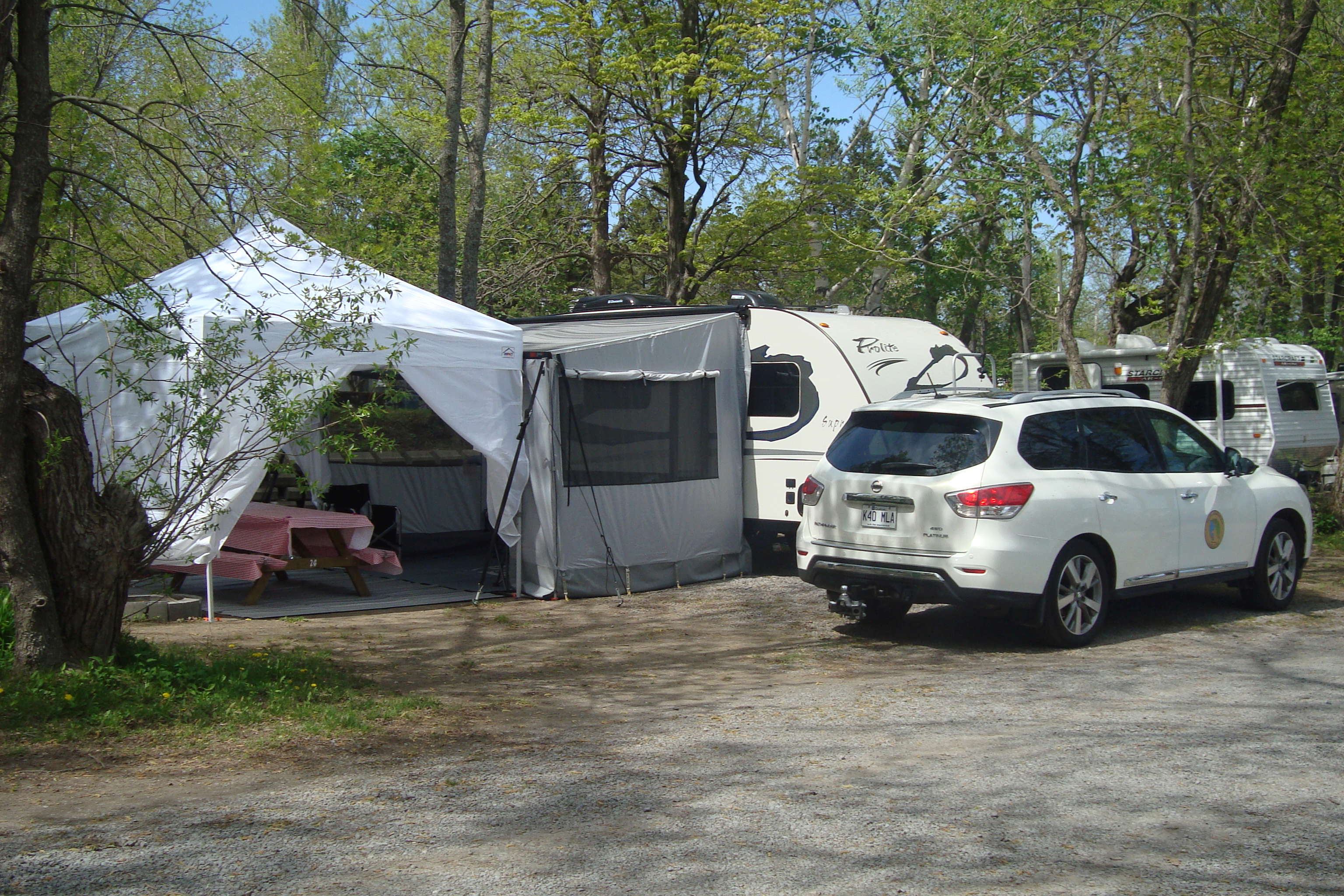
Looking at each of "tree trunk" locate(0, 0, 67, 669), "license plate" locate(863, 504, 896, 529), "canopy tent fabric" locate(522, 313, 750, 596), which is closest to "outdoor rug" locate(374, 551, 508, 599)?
"canopy tent fabric" locate(522, 313, 750, 596)

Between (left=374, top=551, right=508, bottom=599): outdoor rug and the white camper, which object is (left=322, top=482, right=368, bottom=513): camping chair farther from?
the white camper

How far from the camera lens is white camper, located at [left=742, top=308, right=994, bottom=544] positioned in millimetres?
11719

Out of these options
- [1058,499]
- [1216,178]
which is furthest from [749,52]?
[1058,499]

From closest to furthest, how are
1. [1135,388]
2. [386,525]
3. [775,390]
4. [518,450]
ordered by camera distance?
1. [518,450]
2. [775,390]
3. [386,525]
4. [1135,388]

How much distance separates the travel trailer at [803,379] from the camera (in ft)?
38.4

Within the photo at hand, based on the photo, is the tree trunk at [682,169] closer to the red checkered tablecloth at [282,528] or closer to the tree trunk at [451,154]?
the tree trunk at [451,154]

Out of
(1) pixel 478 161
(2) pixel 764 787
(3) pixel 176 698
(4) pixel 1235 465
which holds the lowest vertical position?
(2) pixel 764 787

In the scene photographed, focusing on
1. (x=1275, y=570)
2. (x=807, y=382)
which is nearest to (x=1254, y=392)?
(x=1275, y=570)

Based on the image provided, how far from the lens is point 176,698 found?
6.10m

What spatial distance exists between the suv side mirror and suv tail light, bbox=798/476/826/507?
10.8 feet

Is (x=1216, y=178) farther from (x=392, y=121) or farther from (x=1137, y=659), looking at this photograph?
(x=392, y=121)

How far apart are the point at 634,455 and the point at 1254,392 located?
10.4 meters

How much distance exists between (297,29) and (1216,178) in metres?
9.37

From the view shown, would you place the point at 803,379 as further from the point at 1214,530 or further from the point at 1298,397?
the point at 1298,397
